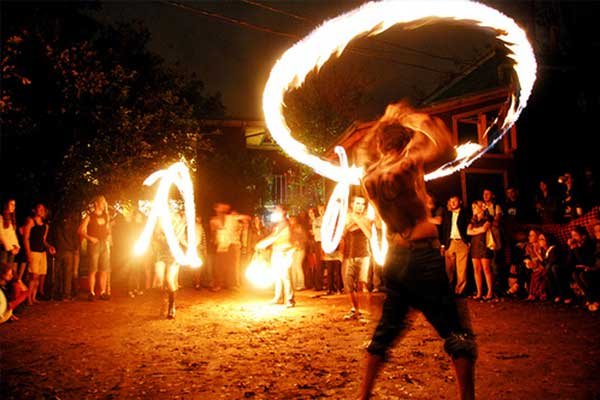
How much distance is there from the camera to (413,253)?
11.3 ft

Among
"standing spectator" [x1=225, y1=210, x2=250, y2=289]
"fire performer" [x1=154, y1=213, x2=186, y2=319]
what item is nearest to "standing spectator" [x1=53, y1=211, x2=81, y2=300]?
"fire performer" [x1=154, y1=213, x2=186, y2=319]

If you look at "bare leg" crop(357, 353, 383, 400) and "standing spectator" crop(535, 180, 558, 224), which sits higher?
"standing spectator" crop(535, 180, 558, 224)

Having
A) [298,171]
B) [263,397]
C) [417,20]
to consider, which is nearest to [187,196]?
[417,20]

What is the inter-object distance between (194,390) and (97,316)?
5189mm

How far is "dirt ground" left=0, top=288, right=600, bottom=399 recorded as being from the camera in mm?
4652

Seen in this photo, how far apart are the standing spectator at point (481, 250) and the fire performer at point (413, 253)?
276 inches

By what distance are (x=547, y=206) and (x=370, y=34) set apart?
6505 millimetres

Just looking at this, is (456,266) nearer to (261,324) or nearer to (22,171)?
A: (261,324)

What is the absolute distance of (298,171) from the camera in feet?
89.5

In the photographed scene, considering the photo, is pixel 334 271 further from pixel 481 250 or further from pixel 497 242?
pixel 497 242

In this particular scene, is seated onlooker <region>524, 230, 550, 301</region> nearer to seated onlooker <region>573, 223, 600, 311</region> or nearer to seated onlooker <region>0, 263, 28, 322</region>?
seated onlooker <region>573, 223, 600, 311</region>

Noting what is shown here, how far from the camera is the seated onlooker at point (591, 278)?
28.6 ft

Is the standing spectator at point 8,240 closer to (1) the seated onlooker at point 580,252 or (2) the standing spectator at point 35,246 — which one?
(2) the standing spectator at point 35,246

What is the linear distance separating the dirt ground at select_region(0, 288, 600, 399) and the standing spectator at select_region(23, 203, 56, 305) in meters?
1.27
